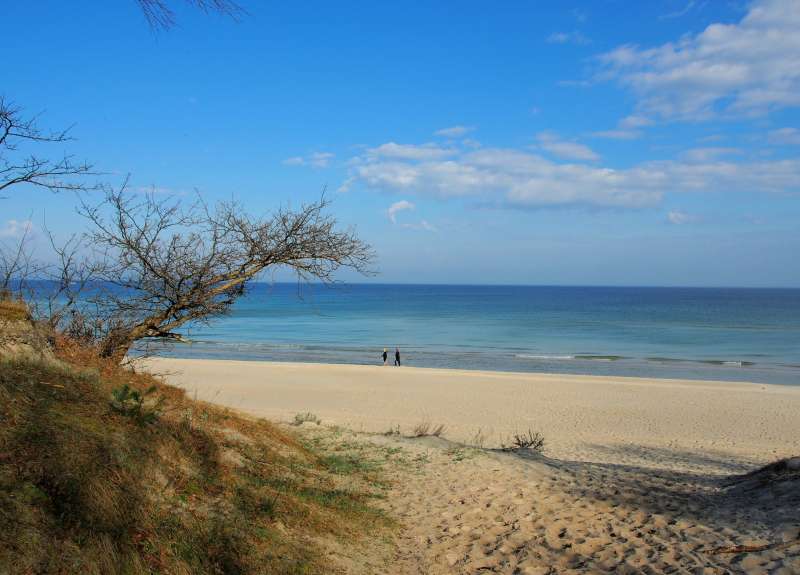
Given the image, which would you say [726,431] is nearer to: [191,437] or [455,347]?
[191,437]

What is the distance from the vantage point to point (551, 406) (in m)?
22.2

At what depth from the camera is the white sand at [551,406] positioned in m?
15.6

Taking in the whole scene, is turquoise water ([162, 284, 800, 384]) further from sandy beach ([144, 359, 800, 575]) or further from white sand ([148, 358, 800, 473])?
sandy beach ([144, 359, 800, 575])

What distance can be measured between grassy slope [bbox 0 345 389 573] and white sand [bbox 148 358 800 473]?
8.60 metres

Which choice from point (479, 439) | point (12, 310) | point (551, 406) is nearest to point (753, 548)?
point (12, 310)

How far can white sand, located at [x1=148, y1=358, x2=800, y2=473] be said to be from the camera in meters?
15.6

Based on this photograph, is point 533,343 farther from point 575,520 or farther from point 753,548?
point 753,548

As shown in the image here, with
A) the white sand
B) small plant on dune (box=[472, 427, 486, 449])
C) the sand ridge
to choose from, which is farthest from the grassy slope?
the white sand

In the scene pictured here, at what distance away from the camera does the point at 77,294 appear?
8859mm

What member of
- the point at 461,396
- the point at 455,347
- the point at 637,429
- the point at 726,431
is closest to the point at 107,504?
the point at 637,429

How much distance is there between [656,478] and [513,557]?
392 centimetres

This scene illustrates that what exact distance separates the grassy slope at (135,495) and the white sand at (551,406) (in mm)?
8601

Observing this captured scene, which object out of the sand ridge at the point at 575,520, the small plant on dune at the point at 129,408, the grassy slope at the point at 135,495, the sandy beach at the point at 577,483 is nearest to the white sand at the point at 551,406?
the sandy beach at the point at 577,483

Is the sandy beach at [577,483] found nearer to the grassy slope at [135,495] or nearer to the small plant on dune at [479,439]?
the small plant on dune at [479,439]
